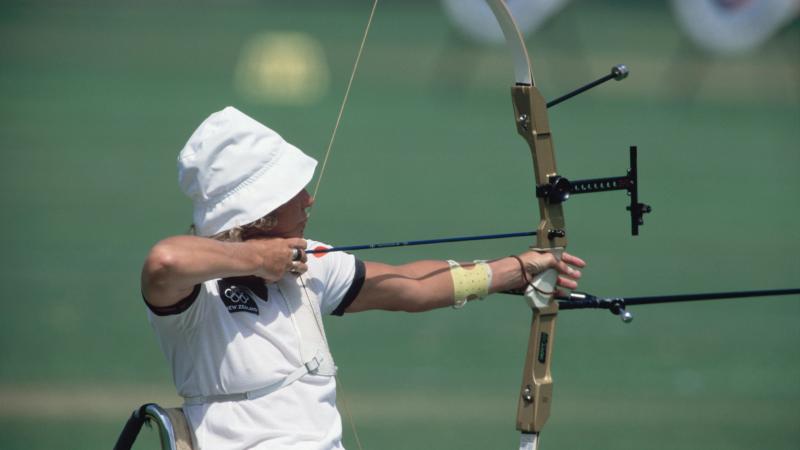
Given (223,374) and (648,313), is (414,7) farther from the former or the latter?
(223,374)


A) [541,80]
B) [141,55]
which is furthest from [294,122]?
[541,80]

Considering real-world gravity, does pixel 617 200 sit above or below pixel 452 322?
above

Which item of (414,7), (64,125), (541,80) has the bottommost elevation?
(64,125)

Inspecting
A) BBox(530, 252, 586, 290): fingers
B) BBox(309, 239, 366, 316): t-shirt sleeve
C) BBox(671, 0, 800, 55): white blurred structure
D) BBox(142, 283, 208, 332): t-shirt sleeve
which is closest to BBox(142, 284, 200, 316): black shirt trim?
BBox(142, 283, 208, 332): t-shirt sleeve

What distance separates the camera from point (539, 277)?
2.58 meters

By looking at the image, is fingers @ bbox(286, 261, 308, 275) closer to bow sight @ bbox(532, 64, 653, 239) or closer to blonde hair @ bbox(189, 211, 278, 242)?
blonde hair @ bbox(189, 211, 278, 242)

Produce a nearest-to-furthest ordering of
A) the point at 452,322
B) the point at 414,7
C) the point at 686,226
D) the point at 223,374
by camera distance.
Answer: the point at 223,374, the point at 452,322, the point at 686,226, the point at 414,7

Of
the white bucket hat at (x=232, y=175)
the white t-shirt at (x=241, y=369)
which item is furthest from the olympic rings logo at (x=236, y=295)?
the white bucket hat at (x=232, y=175)

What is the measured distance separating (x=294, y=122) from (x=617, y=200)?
2263 millimetres

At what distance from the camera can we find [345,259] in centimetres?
233

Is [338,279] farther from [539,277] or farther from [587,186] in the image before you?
[587,186]

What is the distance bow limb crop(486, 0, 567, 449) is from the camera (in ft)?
8.45

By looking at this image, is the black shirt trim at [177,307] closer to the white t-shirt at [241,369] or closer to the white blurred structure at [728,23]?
the white t-shirt at [241,369]

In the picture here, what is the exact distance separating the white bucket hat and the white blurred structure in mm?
7446
